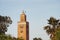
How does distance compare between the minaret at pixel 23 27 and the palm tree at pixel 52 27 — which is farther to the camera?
the minaret at pixel 23 27

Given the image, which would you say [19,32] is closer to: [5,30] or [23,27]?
[23,27]

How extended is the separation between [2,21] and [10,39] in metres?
13.5

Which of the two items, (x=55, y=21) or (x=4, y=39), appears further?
(x=55, y=21)

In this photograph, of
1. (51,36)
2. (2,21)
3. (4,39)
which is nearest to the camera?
(4,39)

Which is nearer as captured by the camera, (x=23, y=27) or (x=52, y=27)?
(x=52, y=27)

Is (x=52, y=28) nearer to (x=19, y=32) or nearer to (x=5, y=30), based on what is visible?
(x=5, y=30)

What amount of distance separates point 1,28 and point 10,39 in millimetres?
10346

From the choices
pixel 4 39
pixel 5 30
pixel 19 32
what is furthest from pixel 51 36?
pixel 19 32

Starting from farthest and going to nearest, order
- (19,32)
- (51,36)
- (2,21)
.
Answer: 1. (19,32)
2. (2,21)
3. (51,36)

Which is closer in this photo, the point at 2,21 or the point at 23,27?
the point at 2,21

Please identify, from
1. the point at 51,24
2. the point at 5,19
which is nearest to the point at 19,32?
the point at 5,19

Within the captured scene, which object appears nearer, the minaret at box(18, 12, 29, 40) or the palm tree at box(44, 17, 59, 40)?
the palm tree at box(44, 17, 59, 40)

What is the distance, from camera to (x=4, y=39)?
38750 millimetres

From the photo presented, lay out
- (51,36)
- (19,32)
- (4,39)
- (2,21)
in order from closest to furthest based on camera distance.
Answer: (4,39), (51,36), (2,21), (19,32)
